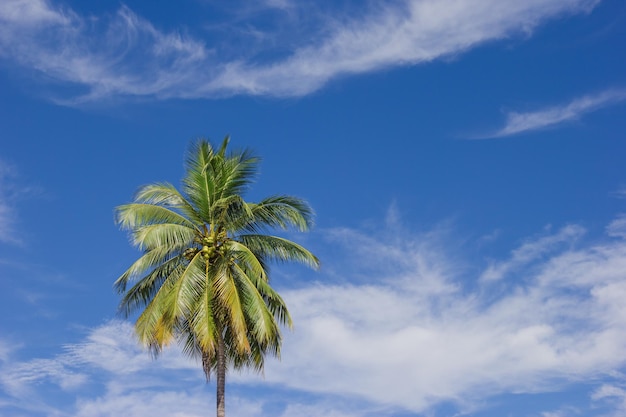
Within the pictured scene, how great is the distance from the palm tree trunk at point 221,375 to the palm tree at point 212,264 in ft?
0.11

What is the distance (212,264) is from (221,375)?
3.90 meters

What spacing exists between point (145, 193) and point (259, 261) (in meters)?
4.73

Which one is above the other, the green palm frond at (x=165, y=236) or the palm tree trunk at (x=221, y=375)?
the green palm frond at (x=165, y=236)

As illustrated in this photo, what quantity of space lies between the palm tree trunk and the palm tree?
34 mm

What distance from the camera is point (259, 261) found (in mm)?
34250

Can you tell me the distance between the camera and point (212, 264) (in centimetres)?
3278

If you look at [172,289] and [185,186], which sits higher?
[185,186]

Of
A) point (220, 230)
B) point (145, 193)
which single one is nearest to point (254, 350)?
point (220, 230)

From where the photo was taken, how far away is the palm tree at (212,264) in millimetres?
31250

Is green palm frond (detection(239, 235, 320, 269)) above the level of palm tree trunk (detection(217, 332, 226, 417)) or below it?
above

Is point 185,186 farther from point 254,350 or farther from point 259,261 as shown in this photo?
point 254,350

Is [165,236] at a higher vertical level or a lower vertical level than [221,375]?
higher

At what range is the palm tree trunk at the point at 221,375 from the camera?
101 feet

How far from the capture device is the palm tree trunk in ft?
101
